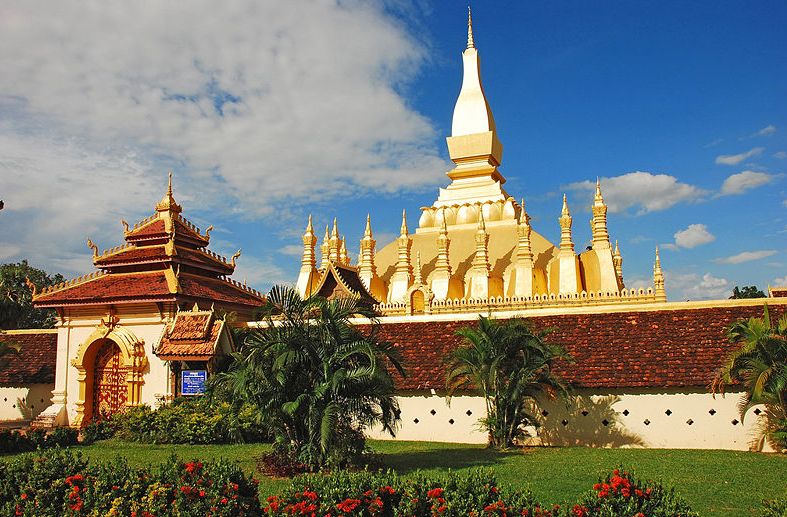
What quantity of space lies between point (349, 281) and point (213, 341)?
805 centimetres

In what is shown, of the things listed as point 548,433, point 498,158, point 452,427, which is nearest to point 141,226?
point 452,427

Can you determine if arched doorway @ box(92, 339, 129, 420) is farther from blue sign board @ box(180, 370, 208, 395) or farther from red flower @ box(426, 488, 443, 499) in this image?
red flower @ box(426, 488, 443, 499)

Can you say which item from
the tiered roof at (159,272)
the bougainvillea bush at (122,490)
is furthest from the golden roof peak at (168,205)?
the bougainvillea bush at (122,490)

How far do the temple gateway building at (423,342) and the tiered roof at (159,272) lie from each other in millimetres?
42

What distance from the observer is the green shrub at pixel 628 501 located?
662 cm

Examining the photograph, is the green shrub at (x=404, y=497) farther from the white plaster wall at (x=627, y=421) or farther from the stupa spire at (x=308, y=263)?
the stupa spire at (x=308, y=263)

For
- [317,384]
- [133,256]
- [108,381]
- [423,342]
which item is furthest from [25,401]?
[317,384]

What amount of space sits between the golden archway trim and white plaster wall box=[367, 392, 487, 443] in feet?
20.6

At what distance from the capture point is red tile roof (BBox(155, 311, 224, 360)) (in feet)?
55.2

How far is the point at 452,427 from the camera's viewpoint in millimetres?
15891

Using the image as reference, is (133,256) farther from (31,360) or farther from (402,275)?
(402,275)

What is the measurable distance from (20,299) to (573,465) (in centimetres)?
3303

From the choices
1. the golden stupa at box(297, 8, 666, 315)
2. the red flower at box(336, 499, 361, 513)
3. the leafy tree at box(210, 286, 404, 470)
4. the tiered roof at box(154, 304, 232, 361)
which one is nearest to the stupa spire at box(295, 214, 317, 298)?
the golden stupa at box(297, 8, 666, 315)

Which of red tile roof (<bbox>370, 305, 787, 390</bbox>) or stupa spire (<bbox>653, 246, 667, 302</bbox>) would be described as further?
stupa spire (<bbox>653, 246, 667, 302</bbox>)
